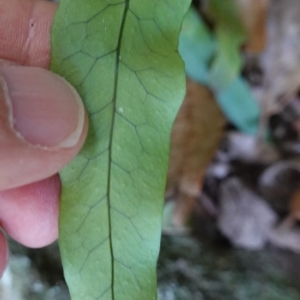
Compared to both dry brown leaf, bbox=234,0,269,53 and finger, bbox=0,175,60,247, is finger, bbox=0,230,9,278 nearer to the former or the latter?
finger, bbox=0,175,60,247

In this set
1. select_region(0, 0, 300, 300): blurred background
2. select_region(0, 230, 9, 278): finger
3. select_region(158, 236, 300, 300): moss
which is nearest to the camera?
select_region(0, 230, 9, 278): finger

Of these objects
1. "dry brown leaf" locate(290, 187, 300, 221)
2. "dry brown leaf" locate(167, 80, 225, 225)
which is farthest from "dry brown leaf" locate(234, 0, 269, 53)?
"dry brown leaf" locate(290, 187, 300, 221)

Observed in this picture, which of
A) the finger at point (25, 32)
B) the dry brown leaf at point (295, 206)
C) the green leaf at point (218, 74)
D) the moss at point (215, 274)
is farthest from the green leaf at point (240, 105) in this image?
the finger at point (25, 32)

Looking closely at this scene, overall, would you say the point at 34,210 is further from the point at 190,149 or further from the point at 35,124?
the point at 190,149

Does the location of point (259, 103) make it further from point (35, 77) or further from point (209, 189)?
point (35, 77)

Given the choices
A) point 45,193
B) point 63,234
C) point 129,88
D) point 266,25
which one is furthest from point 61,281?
point 266,25
